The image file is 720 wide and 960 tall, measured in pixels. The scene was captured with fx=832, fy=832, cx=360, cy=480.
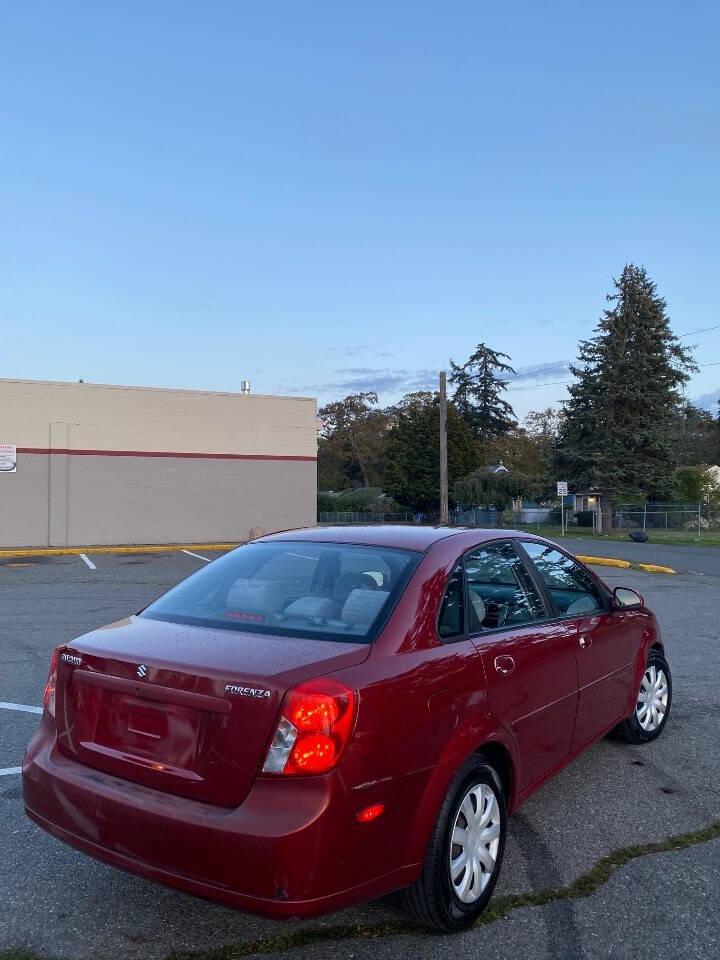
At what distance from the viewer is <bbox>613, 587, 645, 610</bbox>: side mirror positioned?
5301 mm

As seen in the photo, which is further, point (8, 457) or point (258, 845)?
point (8, 457)

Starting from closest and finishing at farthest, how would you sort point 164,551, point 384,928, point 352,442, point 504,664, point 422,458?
point 384,928 < point 504,664 < point 164,551 < point 422,458 < point 352,442

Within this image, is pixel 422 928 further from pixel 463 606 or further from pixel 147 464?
pixel 147 464

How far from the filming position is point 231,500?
29.8 metres

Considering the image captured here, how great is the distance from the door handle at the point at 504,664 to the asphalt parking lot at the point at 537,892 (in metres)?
0.94

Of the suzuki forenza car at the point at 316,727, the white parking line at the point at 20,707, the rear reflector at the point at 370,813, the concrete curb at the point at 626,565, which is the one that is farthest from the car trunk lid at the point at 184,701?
the concrete curb at the point at 626,565

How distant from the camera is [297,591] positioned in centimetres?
385

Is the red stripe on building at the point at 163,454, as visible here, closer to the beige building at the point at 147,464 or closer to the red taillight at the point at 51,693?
the beige building at the point at 147,464

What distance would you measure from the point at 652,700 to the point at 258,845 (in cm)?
387

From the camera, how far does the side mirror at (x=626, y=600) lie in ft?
17.4

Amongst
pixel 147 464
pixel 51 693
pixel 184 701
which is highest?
pixel 147 464

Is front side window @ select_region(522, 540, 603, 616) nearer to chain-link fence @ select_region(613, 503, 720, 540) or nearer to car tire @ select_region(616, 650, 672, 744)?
car tire @ select_region(616, 650, 672, 744)

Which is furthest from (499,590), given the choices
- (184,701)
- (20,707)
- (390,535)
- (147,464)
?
(147,464)

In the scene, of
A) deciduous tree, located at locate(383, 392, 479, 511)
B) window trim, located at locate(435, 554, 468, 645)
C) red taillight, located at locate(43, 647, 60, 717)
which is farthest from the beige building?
deciduous tree, located at locate(383, 392, 479, 511)
